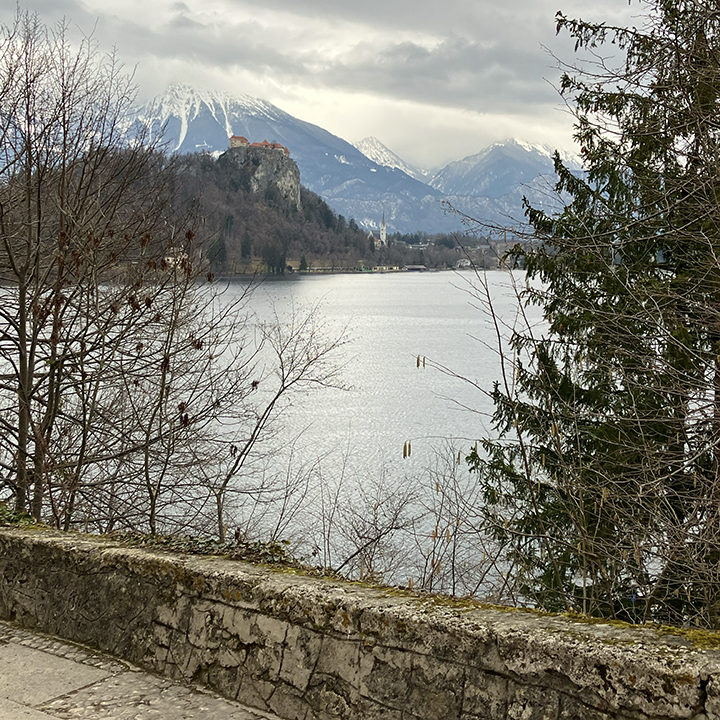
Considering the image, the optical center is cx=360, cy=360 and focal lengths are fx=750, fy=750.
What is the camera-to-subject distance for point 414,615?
2.73 metres

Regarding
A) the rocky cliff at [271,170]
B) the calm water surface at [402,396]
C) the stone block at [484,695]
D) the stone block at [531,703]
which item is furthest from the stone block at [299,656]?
the rocky cliff at [271,170]

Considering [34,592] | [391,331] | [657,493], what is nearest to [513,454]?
[657,493]

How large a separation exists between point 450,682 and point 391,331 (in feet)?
167

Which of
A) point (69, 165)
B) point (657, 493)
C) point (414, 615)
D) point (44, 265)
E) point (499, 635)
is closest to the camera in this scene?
point (499, 635)

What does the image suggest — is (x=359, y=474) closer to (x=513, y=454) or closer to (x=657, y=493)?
(x=513, y=454)

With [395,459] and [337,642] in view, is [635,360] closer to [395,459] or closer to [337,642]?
[337,642]

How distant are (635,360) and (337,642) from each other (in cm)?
623

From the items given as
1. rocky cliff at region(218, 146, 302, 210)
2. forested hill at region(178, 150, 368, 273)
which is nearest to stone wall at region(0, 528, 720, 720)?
forested hill at region(178, 150, 368, 273)

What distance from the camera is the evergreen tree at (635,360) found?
6.78 meters

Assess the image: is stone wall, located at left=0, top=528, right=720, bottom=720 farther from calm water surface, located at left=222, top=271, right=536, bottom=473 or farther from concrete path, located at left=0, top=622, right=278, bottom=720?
calm water surface, located at left=222, top=271, right=536, bottom=473

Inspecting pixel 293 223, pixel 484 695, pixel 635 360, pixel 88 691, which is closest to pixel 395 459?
pixel 635 360

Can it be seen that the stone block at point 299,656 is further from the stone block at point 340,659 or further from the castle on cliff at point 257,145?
the castle on cliff at point 257,145

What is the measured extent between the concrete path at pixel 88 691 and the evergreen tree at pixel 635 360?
2895mm

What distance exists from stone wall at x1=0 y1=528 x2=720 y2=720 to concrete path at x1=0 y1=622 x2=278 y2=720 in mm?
67
